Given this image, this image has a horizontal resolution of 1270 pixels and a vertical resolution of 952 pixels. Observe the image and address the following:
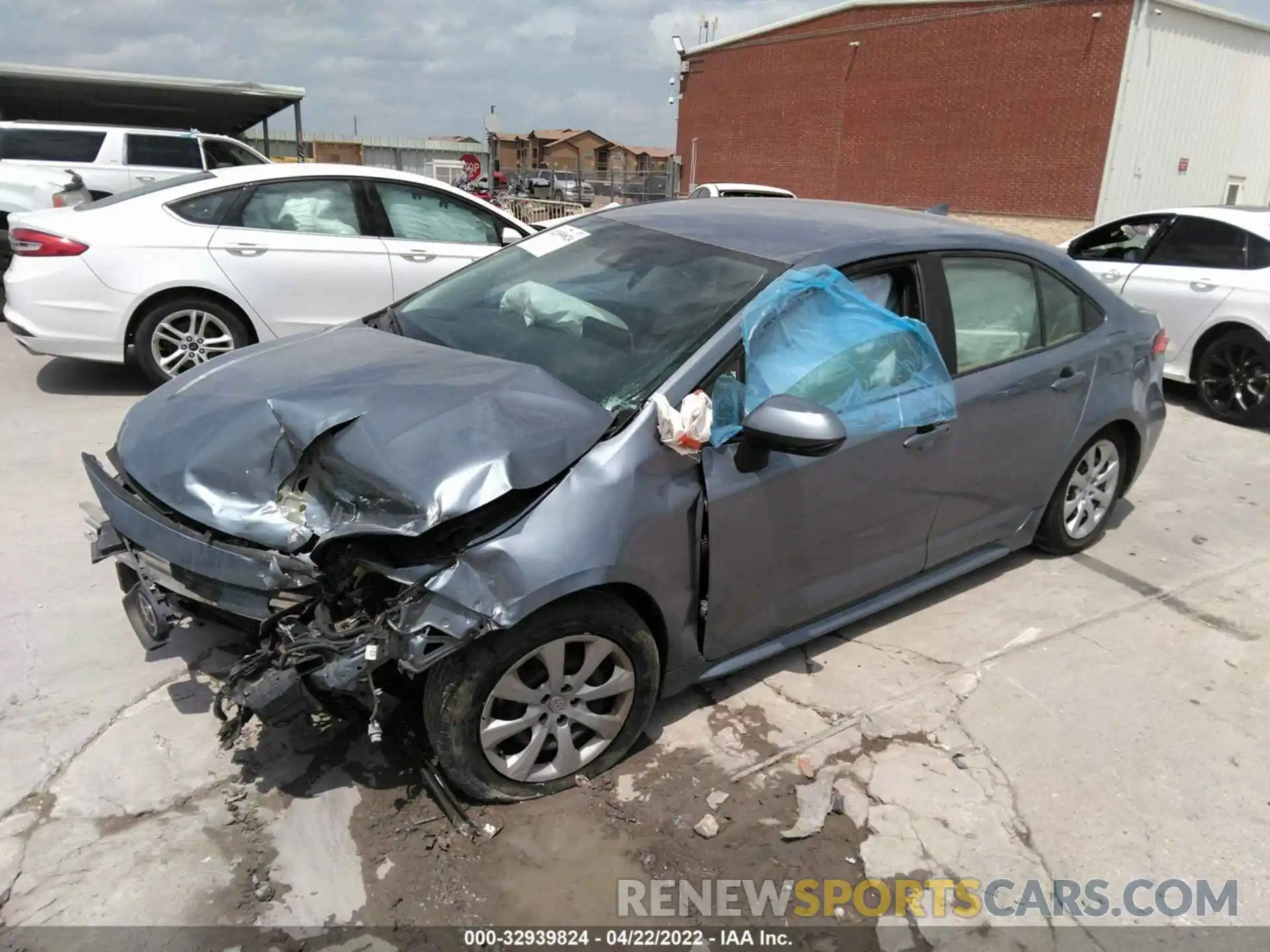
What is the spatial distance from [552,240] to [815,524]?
1.73 metres

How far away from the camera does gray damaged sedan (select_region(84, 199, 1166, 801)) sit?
243cm

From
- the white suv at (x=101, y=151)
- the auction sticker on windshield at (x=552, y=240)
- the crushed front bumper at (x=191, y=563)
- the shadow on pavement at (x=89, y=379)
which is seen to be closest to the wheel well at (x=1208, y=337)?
the auction sticker on windshield at (x=552, y=240)

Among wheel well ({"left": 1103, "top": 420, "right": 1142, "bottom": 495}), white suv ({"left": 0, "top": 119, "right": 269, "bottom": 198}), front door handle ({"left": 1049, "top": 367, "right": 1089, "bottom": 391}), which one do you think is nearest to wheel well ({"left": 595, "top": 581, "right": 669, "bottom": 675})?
front door handle ({"left": 1049, "top": 367, "right": 1089, "bottom": 391})

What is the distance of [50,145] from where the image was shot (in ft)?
35.4

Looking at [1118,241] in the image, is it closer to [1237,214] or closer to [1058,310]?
[1237,214]

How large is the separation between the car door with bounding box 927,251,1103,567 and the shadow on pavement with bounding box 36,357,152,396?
18.2 feet

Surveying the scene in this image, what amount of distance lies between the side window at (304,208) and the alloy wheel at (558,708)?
4.85 metres

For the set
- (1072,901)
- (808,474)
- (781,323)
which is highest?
(781,323)

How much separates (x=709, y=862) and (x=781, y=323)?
1.68 meters

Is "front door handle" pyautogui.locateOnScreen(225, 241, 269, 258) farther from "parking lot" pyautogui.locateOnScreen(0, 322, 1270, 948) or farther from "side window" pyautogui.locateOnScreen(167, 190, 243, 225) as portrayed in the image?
"parking lot" pyautogui.locateOnScreen(0, 322, 1270, 948)

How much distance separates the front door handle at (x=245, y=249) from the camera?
6105mm

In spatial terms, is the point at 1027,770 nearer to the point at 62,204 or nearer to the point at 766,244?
the point at 766,244

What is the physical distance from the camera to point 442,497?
7.80 ft

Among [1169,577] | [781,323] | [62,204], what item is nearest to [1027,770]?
[781,323]
